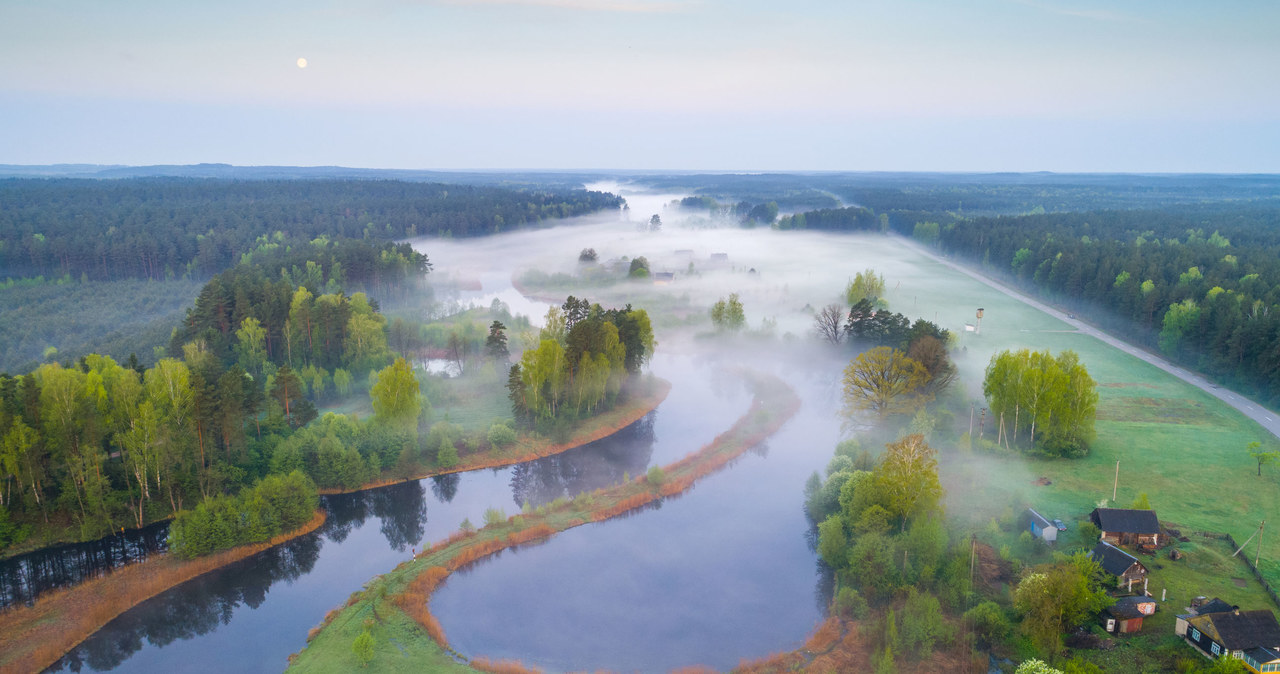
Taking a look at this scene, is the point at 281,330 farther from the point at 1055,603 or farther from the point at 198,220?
the point at 198,220

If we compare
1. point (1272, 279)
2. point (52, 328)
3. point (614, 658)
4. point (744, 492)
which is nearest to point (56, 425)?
point (614, 658)

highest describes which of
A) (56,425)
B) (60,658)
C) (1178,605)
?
(56,425)

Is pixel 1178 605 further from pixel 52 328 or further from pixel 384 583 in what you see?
pixel 52 328

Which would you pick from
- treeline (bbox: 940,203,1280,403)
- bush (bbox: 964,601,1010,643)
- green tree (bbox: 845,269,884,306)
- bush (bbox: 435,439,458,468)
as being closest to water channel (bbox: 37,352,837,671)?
bush (bbox: 435,439,458,468)

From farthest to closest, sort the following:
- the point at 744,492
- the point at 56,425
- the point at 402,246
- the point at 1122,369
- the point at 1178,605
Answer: the point at 402,246, the point at 1122,369, the point at 744,492, the point at 56,425, the point at 1178,605

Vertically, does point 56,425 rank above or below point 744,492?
above

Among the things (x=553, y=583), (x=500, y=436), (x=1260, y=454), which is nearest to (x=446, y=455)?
(x=500, y=436)

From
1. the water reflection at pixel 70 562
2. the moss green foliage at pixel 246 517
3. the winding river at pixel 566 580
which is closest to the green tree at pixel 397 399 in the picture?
the winding river at pixel 566 580
